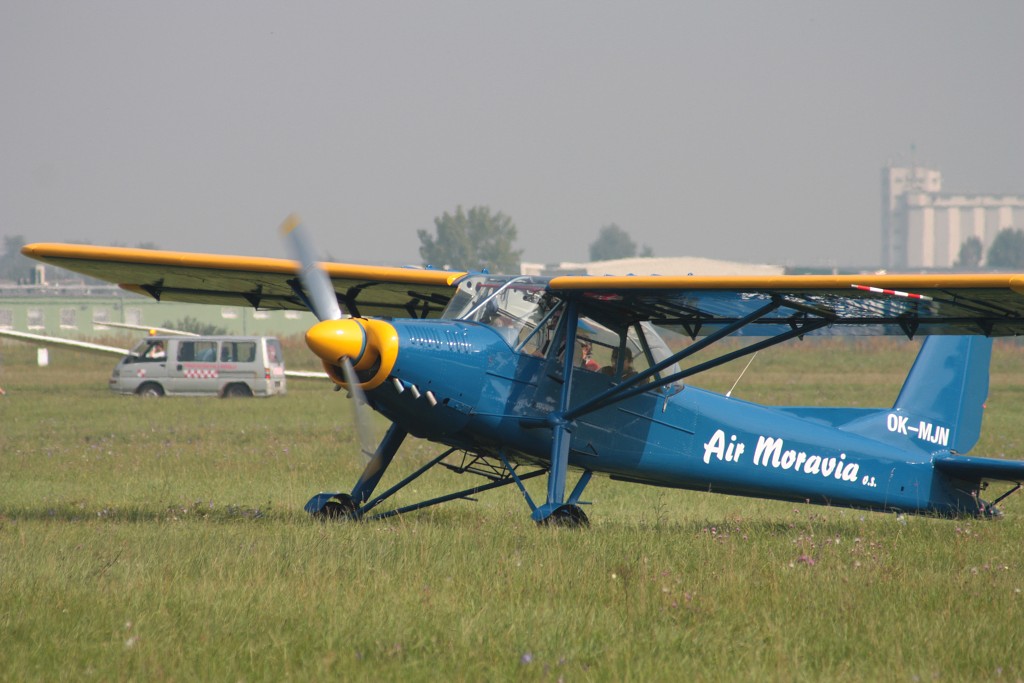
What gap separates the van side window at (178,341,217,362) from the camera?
36.4m

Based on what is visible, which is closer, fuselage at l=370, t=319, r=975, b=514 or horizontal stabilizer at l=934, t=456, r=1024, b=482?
fuselage at l=370, t=319, r=975, b=514

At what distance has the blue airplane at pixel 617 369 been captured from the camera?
364 inches

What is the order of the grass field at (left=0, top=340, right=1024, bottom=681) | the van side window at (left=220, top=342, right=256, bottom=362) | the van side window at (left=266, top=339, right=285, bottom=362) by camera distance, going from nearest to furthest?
the grass field at (left=0, top=340, right=1024, bottom=681), the van side window at (left=266, top=339, right=285, bottom=362), the van side window at (left=220, top=342, right=256, bottom=362)

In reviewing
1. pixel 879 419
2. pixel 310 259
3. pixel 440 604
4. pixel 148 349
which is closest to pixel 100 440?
pixel 310 259

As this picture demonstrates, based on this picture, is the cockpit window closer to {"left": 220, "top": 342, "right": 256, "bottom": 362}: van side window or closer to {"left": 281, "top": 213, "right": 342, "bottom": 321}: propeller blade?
{"left": 281, "top": 213, "right": 342, "bottom": 321}: propeller blade

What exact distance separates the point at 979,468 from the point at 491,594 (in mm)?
6725

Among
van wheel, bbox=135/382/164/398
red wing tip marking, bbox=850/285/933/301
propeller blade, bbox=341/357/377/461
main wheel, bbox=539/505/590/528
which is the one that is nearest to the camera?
propeller blade, bbox=341/357/377/461

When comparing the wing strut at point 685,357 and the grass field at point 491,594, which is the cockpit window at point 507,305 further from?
the grass field at point 491,594

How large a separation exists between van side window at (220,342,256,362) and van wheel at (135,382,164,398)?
2.04 meters

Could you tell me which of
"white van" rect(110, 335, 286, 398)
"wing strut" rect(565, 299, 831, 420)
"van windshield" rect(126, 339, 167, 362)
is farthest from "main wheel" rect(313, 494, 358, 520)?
"van windshield" rect(126, 339, 167, 362)

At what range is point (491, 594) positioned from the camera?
6.72 metres

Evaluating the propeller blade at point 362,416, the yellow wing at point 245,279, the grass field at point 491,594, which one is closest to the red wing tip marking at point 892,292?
the grass field at point 491,594

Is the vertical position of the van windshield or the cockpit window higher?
the cockpit window

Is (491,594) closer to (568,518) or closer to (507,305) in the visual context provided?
(568,518)
